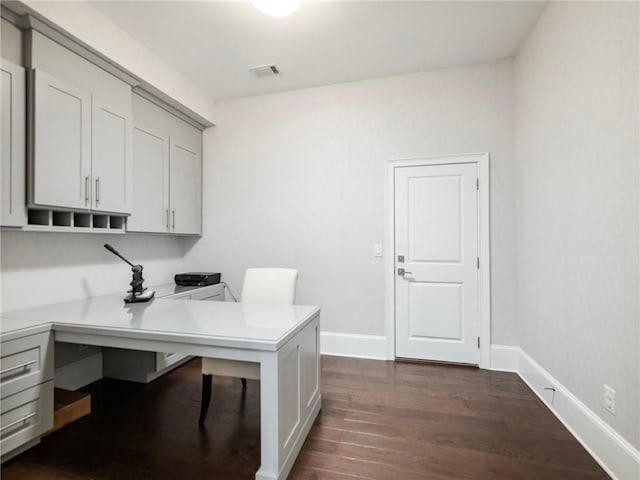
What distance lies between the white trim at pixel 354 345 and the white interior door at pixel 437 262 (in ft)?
0.62

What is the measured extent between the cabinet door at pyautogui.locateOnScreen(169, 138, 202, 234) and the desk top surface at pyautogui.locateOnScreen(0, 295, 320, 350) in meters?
1.24

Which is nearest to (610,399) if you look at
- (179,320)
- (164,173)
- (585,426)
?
(585,426)

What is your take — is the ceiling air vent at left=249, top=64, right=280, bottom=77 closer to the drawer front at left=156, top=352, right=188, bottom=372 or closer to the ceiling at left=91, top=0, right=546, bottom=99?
the ceiling at left=91, top=0, right=546, bottom=99

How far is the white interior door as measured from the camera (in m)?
2.91

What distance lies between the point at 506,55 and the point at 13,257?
421 centimetres

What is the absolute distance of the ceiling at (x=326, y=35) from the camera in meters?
2.20

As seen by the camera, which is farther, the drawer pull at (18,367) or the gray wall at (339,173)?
the gray wall at (339,173)

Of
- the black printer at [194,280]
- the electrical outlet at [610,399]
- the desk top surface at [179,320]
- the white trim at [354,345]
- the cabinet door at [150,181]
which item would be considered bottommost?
the white trim at [354,345]

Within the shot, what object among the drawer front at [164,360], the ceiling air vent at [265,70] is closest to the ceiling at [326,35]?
the ceiling air vent at [265,70]

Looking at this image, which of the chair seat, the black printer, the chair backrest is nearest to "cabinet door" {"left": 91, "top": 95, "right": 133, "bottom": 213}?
the black printer

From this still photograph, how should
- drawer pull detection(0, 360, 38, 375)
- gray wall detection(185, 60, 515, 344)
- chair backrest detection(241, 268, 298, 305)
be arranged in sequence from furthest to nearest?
gray wall detection(185, 60, 515, 344) < chair backrest detection(241, 268, 298, 305) < drawer pull detection(0, 360, 38, 375)

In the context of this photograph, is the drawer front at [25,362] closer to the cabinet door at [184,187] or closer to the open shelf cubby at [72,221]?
the open shelf cubby at [72,221]

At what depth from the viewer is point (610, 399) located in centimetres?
155

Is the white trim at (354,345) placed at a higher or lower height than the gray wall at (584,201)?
lower
